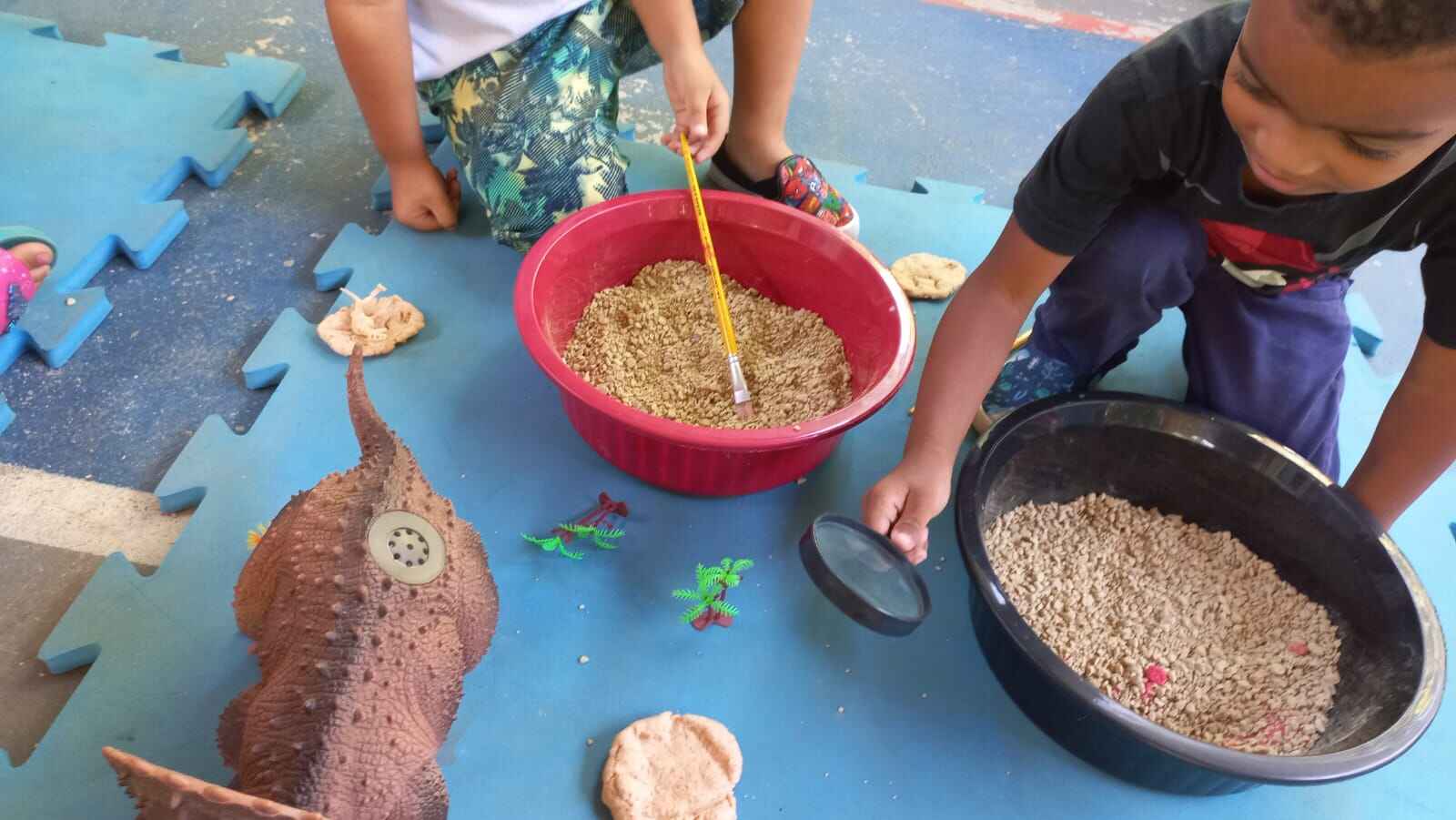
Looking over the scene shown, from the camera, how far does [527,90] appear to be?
1.22 metres

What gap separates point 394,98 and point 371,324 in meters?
0.28

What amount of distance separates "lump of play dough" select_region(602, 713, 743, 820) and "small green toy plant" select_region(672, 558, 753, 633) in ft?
0.34

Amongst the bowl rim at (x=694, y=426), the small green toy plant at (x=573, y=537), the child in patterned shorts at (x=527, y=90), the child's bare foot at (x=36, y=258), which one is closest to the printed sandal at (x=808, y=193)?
the child in patterned shorts at (x=527, y=90)

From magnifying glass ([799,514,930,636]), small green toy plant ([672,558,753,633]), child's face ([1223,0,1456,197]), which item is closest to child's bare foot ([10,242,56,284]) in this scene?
small green toy plant ([672,558,753,633])

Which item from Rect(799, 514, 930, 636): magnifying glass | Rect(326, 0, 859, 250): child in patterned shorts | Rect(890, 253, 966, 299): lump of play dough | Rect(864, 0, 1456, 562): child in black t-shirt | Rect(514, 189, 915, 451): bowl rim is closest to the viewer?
Rect(864, 0, 1456, 562): child in black t-shirt

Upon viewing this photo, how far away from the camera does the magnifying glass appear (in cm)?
78

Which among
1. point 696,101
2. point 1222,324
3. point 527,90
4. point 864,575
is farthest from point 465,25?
point 1222,324

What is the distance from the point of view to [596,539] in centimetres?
97

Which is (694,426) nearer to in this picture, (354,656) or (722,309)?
(722,309)

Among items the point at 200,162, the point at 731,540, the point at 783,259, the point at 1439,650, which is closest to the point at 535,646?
the point at 731,540

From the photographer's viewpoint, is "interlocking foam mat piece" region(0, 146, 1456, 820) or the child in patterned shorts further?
the child in patterned shorts

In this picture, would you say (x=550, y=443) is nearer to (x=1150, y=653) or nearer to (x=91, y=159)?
(x=1150, y=653)

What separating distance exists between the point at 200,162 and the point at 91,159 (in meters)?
0.14

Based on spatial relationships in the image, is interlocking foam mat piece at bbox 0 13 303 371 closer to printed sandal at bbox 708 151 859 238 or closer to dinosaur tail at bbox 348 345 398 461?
dinosaur tail at bbox 348 345 398 461
